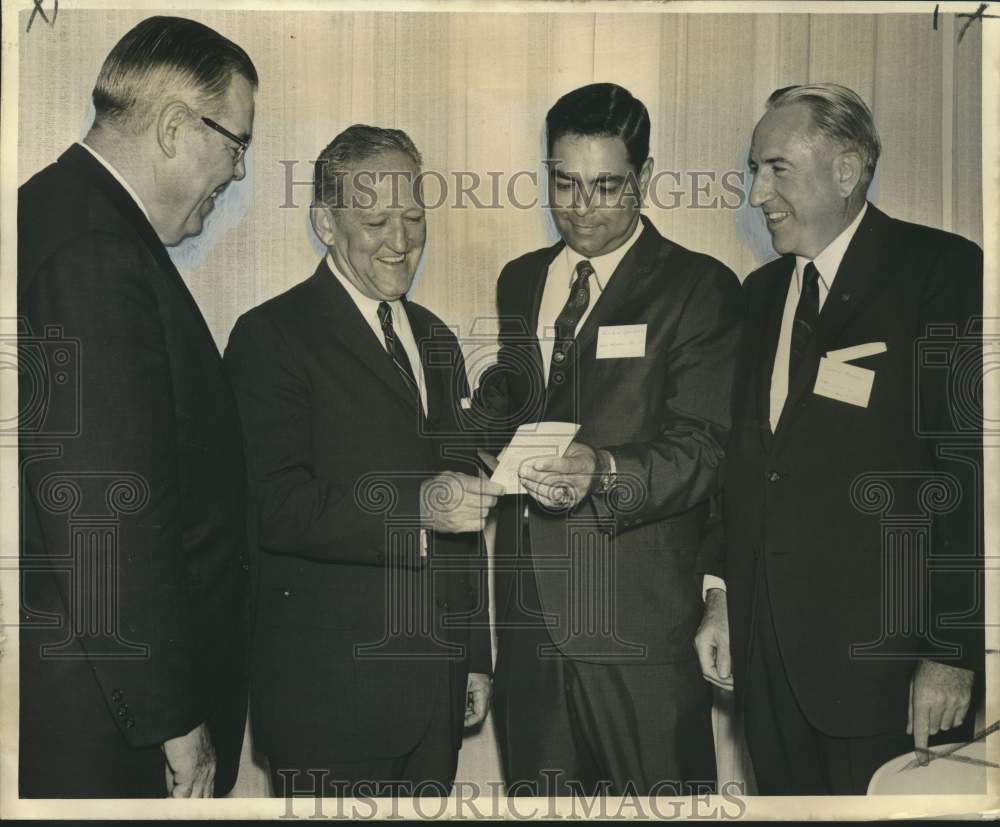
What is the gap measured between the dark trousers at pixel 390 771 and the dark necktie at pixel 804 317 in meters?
1.32

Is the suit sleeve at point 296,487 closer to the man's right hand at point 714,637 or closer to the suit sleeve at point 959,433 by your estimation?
the man's right hand at point 714,637

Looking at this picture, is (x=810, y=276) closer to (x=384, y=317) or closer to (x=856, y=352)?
(x=856, y=352)

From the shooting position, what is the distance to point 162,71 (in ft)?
11.0

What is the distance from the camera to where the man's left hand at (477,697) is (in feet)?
11.2

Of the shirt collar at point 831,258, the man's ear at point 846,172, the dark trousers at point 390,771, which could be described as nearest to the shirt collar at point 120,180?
the dark trousers at point 390,771

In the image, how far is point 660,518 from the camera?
337 centimetres

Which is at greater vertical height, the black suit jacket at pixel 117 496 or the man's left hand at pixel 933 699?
the black suit jacket at pixel 117 496

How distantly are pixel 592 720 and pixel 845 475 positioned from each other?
975mm

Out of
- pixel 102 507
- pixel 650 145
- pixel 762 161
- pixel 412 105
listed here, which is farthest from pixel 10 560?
pixel 762 161

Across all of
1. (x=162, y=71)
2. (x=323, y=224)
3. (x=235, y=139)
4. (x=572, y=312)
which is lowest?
(x=572, y=312)

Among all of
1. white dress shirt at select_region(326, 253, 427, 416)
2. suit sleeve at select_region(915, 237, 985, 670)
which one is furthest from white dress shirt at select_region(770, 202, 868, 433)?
white dress shirt at select_region(326, 253, 427, 416)

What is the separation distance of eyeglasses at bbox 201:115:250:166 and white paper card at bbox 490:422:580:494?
109 cm

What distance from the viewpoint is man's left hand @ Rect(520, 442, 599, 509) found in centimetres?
336

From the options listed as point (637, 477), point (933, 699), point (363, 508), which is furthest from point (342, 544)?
point (933, 699)
